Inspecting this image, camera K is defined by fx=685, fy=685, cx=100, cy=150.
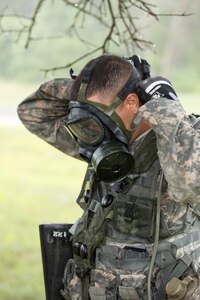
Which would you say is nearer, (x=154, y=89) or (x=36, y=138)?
(x=154, y=89)

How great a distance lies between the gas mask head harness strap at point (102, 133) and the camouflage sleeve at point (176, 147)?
0.13m

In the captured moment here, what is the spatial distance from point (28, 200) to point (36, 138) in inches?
131

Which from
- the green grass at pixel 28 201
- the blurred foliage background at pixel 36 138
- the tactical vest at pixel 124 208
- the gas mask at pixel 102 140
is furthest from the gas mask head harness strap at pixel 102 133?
the green grass at pixel 28 201

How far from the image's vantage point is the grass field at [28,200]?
7.88 metres

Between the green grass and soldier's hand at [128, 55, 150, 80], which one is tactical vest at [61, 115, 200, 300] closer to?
soldier's hand at [128, 55, 150, 80]

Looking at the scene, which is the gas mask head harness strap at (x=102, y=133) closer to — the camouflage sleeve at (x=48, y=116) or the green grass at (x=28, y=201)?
the camouflage sleeve at (x=48, y=116)

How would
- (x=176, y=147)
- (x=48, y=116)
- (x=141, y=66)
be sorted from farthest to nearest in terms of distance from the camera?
(x=48, y=116)
(x=141, y=66)
(x=176, y=147)

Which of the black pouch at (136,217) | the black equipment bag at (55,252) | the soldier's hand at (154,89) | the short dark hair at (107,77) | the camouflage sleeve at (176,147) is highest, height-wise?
the short dark hair at (107,77)

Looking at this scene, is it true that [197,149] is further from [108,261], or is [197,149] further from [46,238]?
[46,238]

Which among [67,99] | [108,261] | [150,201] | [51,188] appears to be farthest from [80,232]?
[51,188]

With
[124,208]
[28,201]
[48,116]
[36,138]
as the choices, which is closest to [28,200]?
[28,201]

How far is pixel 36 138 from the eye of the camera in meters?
13.7

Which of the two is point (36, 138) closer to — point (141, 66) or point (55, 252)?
point (55, 252)

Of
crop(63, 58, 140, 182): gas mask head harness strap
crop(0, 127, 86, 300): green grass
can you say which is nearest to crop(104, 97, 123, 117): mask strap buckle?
crop(63, 58, 140, 182): gas mask head harness strap
